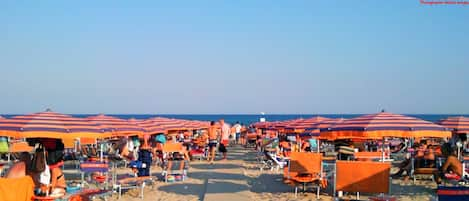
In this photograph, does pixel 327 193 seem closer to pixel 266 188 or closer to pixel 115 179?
pixel 266 188

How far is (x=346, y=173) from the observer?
29.2 ft

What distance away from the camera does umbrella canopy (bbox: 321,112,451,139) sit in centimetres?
830

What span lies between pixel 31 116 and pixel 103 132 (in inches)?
41.7

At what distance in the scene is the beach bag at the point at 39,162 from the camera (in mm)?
8125

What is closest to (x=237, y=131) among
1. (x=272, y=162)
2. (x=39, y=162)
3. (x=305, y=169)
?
(x=272, y=162)

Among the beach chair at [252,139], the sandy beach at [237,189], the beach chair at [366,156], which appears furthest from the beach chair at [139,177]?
the beach chair at [252,139]

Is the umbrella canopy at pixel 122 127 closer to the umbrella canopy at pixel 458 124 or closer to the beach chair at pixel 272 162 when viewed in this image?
the beach chair at pixel 272 162

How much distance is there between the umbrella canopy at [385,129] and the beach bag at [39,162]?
4312 millimetres

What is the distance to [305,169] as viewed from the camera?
34.3 feet

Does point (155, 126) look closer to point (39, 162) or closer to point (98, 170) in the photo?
point (98, 170)

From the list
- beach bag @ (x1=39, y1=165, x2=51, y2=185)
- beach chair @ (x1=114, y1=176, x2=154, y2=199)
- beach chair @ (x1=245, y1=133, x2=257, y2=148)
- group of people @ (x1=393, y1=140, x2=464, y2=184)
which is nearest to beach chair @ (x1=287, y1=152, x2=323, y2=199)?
group of people @ (x1=393, y1=140, x2=464, y2=184)

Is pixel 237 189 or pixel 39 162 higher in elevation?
pixel 39 162

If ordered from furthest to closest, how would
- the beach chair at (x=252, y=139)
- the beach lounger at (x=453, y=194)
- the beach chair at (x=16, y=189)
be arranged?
the beach chair at (x=252, y=139)
the beach lounger at (x=453, y=194)
the beach chair at (x=16, y=189)

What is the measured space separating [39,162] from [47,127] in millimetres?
776
